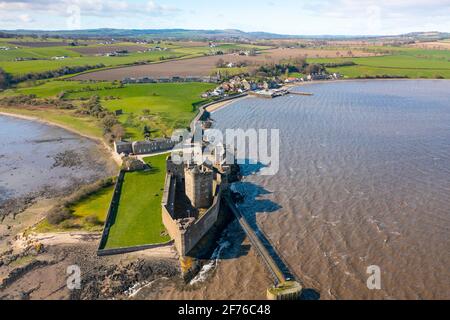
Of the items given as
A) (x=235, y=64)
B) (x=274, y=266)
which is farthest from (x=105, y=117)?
(x=235, y=64)

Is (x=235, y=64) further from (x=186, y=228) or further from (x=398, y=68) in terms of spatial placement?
(x=186, y=228)

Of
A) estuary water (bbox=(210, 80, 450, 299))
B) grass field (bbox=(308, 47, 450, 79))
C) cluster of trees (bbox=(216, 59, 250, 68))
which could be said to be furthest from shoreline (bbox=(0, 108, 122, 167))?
grass field (bbox=(308, 47, 450, 79))

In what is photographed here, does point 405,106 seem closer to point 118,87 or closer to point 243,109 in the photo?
point 243,109

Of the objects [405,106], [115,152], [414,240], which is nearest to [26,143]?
[115,152]

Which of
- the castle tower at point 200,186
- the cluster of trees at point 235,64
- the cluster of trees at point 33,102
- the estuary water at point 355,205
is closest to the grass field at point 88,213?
the castle tower at point 200,186

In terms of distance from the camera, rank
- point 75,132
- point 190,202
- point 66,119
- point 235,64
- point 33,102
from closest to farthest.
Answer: point 190,202, point 75,132, point 66,119, point 33,102, point 235,64

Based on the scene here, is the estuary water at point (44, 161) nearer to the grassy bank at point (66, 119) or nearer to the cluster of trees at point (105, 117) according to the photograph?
the grassy bank at point (66, 119)

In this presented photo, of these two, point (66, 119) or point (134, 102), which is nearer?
point (66, 119)
